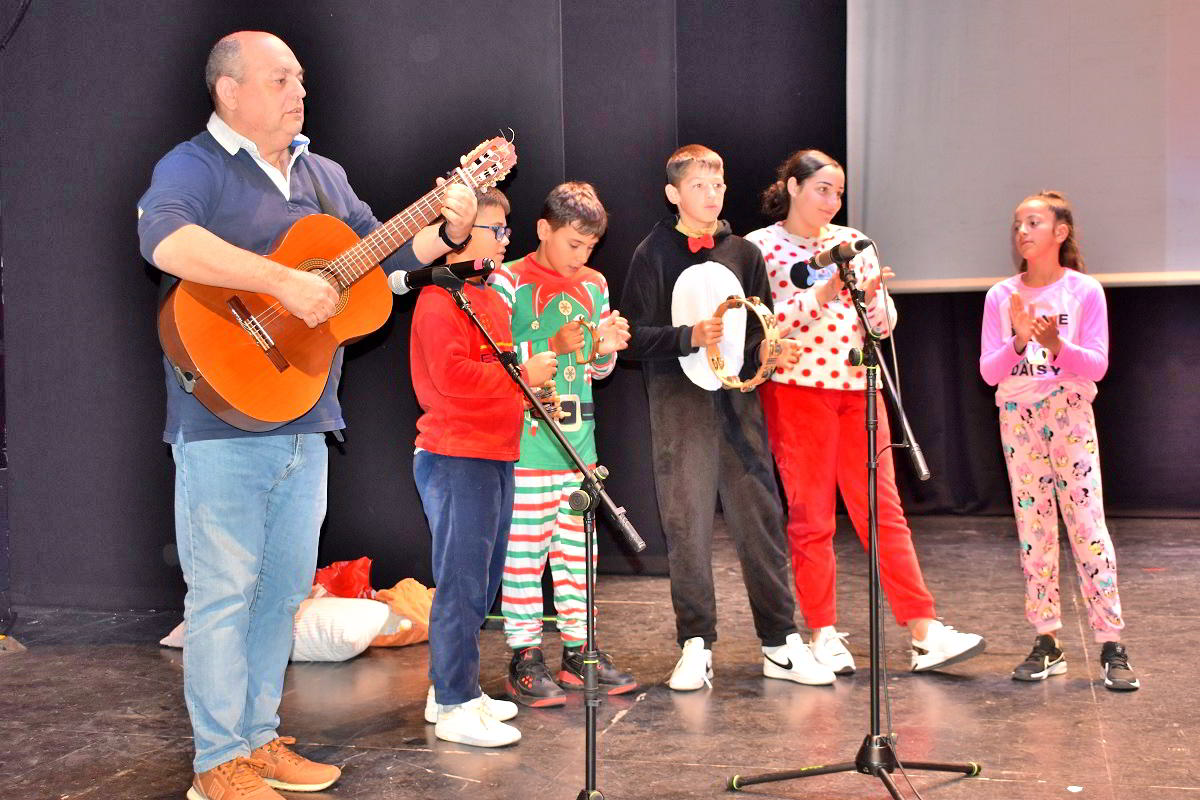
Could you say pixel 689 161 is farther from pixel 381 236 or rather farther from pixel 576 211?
pixel 381 236

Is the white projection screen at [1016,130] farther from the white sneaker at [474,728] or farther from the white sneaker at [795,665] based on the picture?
the white sneaker at [474,728]

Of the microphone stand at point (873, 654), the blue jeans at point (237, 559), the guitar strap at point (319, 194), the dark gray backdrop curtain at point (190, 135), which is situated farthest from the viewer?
the dark gray backdrop curtain at point (190, 135)

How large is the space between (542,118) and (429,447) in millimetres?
1968

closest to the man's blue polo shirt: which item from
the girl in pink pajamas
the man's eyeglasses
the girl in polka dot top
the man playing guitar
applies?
the man playing guitar

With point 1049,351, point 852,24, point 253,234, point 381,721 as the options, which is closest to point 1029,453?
point 1049,351

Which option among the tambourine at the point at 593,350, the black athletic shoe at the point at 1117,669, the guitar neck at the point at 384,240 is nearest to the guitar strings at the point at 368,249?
the guitar neck at the point at 384,240

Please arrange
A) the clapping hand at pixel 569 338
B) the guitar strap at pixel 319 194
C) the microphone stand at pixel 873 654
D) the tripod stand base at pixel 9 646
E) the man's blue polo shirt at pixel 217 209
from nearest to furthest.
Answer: the man's blue polo shirt at pixel 217 209 < the microphone stand at pixel 873 654 < the guitar strap at pixel 319 194 < the clapping hand at pixel 569 338 < the tripod stand base at pixel 9 646

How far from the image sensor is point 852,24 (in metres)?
6.91

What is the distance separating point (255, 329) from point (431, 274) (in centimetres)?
49

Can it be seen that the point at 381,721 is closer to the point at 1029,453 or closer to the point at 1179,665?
the point at 1029,453

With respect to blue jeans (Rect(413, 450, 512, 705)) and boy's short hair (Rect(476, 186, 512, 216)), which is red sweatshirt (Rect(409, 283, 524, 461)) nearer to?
blue jeans (Rect(413, 450, 512, 705))

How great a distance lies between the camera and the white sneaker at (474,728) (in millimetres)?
3400

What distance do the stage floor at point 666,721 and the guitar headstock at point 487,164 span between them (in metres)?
1.57

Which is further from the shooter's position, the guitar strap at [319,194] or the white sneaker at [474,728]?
→ the white sneaker at [474,728]
